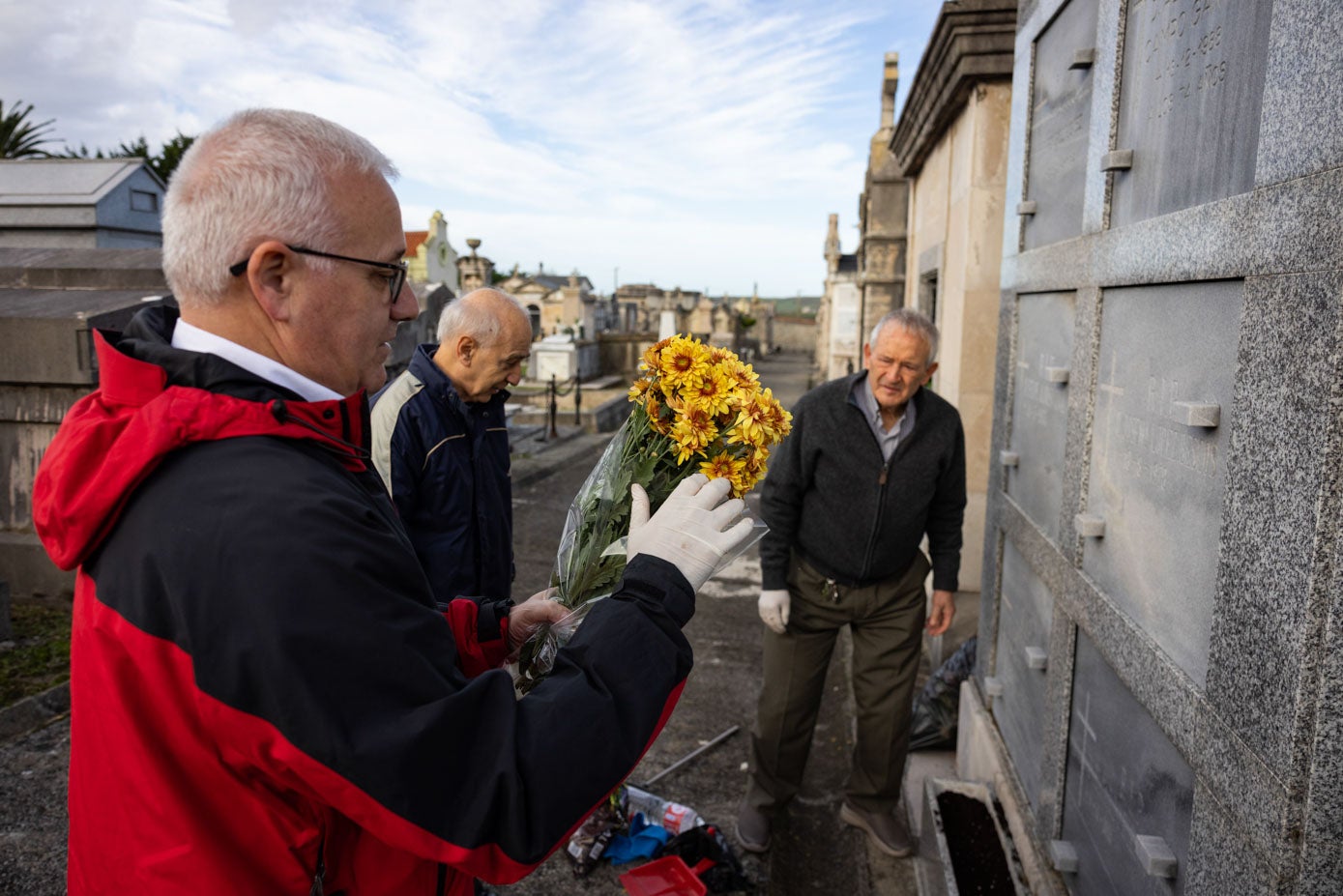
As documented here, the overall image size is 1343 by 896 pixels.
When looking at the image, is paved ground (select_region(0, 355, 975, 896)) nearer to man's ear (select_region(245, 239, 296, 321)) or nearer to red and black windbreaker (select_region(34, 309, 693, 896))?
red and black windbreaker (select_region(34, 309, 693, 896))

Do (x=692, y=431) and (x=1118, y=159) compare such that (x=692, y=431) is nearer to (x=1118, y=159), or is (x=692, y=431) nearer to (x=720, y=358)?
(x=720, y=358)

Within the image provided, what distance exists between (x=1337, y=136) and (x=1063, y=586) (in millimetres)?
1770

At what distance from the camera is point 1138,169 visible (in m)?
2.43

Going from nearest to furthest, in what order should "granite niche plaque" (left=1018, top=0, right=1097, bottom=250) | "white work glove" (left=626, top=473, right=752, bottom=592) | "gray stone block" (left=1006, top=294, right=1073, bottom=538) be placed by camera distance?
"white work glove" (left=626, top=473, right=752, bottom=592), "granite niche plaque" (left=1018, top=0, right=1097, bottom=250), "gray stone block" (left=1006, top=294, right=1073, bottom=538)

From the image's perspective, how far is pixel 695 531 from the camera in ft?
5.81

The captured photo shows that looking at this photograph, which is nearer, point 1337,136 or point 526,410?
point 1337,136

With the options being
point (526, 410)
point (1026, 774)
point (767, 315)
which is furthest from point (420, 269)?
point (1026, 774)

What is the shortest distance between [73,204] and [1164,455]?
38.1 ft

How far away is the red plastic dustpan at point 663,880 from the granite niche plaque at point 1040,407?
5.76ft

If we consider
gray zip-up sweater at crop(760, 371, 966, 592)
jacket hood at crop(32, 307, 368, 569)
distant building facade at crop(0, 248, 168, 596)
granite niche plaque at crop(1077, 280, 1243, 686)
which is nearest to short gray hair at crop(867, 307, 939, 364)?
gray zip-up sweater at crop(760, 371, 966, 592)

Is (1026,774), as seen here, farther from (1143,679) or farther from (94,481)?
(94,481)

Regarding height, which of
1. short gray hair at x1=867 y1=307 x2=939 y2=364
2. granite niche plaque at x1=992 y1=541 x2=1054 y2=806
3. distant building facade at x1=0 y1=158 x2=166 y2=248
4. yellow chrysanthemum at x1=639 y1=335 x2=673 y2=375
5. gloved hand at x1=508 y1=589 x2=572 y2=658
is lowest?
granite niche plaque at x1=992 y1=541 x2=1054 y2=806

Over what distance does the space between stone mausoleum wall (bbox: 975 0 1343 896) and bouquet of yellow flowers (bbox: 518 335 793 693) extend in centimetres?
99

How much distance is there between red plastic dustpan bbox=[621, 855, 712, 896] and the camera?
301cm
